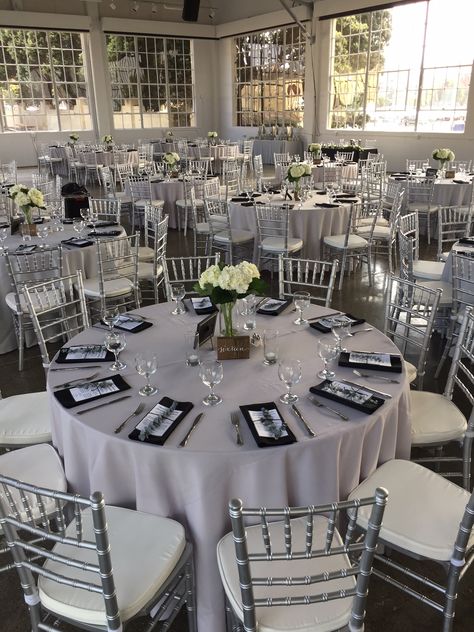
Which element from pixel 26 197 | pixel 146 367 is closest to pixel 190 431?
pixel 146 367

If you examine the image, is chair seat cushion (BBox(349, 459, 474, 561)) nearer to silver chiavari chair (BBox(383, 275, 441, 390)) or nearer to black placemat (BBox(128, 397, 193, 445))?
silver chiavari chair (BBox(383, 275, 441, 390))

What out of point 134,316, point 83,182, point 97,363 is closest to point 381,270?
point 134,316

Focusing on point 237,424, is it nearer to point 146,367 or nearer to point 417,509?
point 146,367

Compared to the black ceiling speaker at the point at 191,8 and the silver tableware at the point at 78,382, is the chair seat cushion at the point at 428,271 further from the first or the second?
the black ceiling speaker at the point at 191,8

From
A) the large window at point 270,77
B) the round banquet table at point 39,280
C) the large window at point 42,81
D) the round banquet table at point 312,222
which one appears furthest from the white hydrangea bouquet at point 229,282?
the large window at point 42,81

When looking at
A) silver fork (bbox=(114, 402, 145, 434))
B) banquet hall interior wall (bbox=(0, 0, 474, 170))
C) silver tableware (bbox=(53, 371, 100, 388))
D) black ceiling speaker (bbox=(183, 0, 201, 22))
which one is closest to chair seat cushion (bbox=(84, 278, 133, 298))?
silver tableware (bbox=(53, 371, 100, 388))

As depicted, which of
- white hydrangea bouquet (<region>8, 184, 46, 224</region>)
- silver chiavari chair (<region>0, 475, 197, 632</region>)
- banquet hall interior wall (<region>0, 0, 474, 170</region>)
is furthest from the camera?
banquet hall interior wall (<region>0, 0, 474, 170</region>)

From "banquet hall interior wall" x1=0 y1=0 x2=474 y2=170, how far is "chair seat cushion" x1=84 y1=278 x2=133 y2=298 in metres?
10.3

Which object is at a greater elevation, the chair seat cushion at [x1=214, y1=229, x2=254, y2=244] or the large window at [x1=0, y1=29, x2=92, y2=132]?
the large window at [x1=0, y1=29, x2=92, y2=132]

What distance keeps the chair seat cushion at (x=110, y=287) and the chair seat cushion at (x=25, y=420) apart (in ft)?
5.87

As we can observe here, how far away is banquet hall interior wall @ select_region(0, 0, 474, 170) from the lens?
13.4 meters

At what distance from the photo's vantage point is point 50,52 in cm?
1579

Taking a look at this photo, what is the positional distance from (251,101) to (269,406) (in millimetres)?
17474

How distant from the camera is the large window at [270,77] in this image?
16.0 metres
